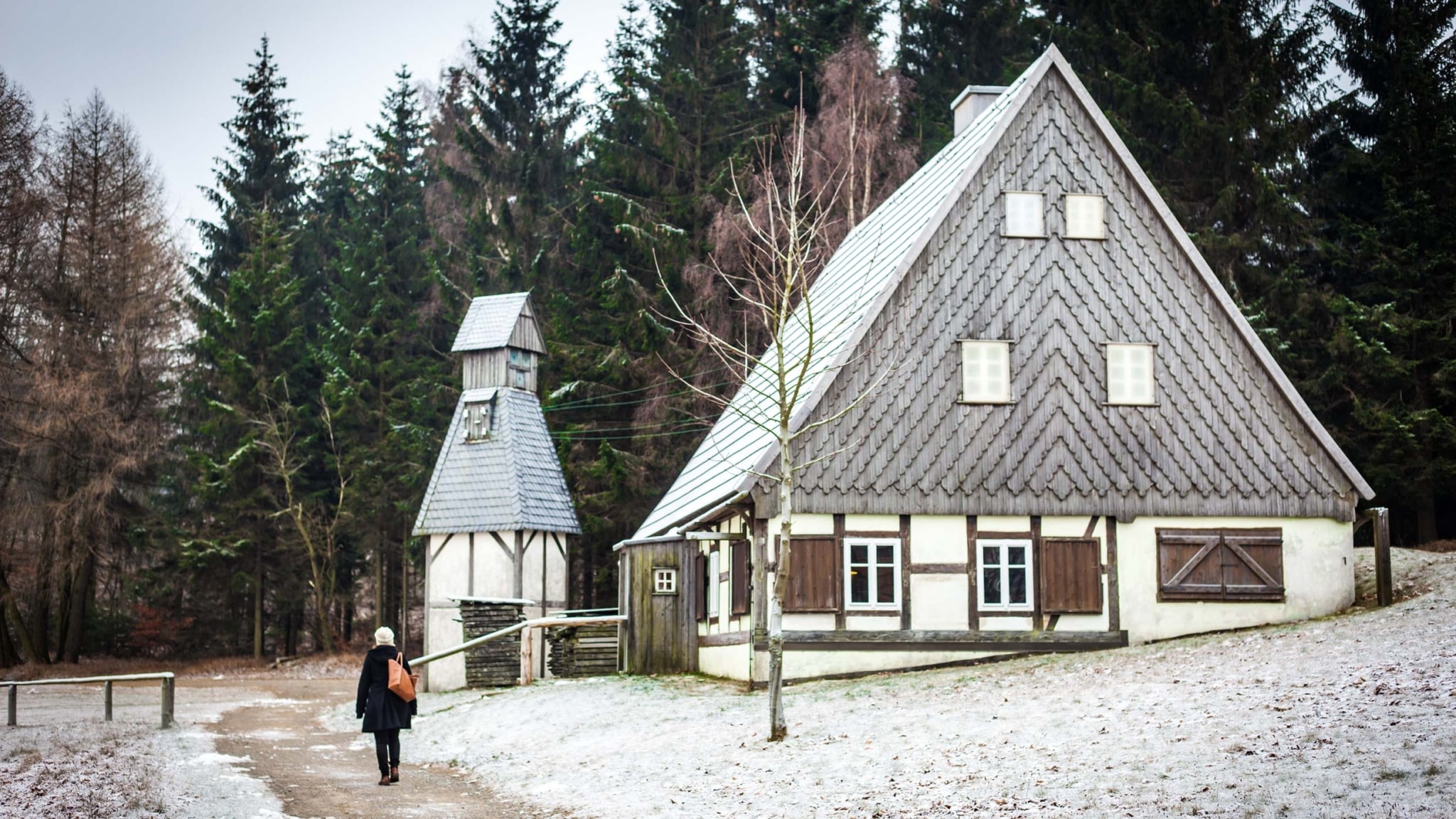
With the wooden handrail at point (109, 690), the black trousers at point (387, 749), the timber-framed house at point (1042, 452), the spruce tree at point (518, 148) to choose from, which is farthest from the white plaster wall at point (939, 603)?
the spruce tree at point (518, 148)

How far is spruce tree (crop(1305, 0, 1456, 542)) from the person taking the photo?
29250mm

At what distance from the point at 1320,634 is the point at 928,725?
640 centimetres

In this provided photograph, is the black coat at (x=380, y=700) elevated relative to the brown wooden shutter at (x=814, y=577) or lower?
lower

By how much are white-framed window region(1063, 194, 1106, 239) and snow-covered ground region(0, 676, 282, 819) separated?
1475 cm

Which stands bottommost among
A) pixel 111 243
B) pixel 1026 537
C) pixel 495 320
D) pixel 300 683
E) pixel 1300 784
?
pixel 300 683

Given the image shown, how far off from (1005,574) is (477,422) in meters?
16.0

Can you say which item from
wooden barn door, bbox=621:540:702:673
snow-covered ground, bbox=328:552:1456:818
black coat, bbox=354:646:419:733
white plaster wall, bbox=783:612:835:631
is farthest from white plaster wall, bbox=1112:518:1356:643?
black coat, bbox=354:646:419:733

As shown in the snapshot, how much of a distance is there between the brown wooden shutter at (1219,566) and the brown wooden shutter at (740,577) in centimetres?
646

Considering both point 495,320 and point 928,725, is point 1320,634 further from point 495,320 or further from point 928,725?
point 495,320

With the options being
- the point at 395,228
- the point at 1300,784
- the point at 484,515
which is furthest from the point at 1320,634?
the point at 395,228

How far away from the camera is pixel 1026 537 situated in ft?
69.2

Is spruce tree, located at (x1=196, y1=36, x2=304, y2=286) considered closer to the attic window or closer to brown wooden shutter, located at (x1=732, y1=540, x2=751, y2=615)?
the attic window

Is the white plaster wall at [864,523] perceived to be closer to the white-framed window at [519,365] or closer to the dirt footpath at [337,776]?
the dirt footpath at [337,776]

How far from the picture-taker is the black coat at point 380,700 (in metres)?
14.6
